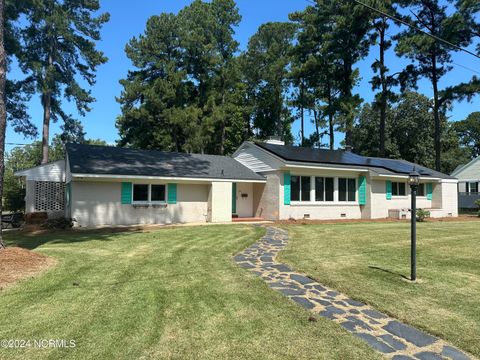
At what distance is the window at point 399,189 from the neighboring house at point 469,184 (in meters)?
16.9

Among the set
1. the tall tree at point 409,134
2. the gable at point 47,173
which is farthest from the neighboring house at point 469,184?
the gable at point 47,173

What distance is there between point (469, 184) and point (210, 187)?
3222 cm

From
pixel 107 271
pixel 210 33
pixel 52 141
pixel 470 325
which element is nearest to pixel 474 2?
pixel 210 33

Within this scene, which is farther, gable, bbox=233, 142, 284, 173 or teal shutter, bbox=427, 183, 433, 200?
teal shutter, bbox=427, 183, 433, 200

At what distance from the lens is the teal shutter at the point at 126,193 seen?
1567 cm

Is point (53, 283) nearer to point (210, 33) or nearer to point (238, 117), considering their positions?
point (238, 117)

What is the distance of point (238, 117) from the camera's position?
120 feet

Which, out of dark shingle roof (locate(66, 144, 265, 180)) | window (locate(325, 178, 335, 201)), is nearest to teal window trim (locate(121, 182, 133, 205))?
dark shingle roof (locate(66, 144, 265, 180))

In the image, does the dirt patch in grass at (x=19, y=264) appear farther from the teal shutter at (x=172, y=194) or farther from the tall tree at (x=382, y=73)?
the tall tree at (x=382, y=73)

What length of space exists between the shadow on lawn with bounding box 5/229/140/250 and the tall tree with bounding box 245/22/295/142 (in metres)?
28.5

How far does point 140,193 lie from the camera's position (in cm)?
1638

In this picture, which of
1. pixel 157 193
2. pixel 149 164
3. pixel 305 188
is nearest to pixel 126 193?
pixel 157 193

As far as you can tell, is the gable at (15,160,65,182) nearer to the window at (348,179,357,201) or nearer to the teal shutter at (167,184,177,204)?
the teal shutter at (167,184,177,204)

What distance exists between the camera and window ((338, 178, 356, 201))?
20125 mm
